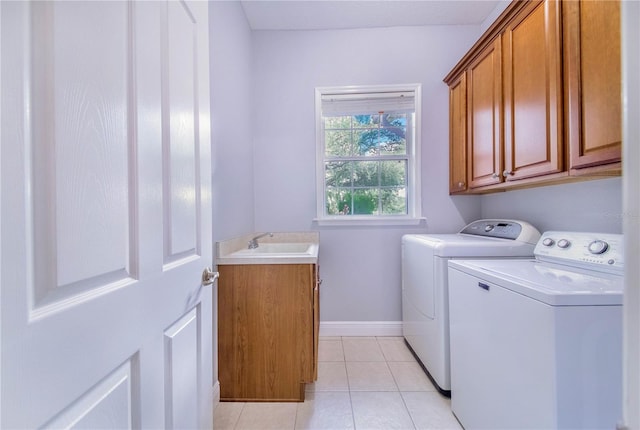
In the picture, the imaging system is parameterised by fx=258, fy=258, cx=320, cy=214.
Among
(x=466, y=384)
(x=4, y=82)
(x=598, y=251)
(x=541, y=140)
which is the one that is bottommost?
(x=466, y=384)

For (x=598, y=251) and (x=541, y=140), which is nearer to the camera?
(x=598, y=251)

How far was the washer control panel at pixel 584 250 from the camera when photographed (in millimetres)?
1060

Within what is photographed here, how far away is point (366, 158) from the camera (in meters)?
2.51

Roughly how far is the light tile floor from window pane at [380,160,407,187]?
1.52 meters

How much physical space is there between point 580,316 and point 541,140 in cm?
98

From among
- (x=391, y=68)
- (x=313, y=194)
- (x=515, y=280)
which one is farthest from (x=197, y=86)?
(x=391, y=68)

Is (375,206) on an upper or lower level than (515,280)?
upper

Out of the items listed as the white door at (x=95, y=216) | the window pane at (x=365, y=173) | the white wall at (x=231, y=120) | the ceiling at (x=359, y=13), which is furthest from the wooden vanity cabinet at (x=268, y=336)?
the ceiling at (x=359, y=13)

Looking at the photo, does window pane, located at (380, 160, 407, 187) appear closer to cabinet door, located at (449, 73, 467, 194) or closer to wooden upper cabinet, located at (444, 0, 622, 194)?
cabinet door, located at (449, 73, 467, 194)

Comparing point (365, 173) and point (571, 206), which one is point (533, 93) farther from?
point (365, 173)

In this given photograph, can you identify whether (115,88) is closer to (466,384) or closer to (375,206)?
(466,384)

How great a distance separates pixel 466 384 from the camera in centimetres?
127

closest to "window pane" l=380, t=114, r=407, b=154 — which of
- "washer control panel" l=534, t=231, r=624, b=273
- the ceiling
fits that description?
the ceiling

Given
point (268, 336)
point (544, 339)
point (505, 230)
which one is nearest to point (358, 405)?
point (268, 336)
